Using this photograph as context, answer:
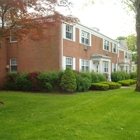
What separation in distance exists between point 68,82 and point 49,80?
5.17 feet

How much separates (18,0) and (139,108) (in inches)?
260

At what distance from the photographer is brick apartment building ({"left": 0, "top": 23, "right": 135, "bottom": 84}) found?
1716 centimetres

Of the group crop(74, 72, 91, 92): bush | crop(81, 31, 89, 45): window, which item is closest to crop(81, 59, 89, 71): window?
crop(81, 31, 89, 45): window

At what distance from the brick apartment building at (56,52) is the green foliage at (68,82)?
2.66 metres

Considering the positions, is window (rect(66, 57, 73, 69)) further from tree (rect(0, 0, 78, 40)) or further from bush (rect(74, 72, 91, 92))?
tree (rect(0, 0, 78, 40))

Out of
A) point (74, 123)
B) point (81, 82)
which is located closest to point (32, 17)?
point (74, 123)

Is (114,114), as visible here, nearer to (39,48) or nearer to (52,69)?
(52,69)

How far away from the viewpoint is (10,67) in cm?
1977

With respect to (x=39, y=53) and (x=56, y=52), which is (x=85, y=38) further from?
(x=39, y=53)

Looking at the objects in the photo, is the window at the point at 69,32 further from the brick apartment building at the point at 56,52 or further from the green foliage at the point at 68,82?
the green foliage at the point at 68,82

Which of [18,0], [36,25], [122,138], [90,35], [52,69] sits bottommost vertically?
[122,138]

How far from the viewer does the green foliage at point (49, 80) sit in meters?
14.8

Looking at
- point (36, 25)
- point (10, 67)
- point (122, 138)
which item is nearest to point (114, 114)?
point (122, 138)

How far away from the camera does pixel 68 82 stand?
560 inches
